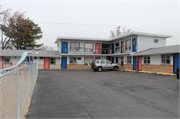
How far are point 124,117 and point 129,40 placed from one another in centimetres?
2117

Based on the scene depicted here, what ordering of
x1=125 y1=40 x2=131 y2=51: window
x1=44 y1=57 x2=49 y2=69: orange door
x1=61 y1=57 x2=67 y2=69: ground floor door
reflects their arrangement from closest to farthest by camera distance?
x1=125 y1=40 x2=131 y2=51: window < x1=44 y1=57 x2=49 y2=69: orange door < x1=61 y1=57 x2=67 y2=69: ground floor door

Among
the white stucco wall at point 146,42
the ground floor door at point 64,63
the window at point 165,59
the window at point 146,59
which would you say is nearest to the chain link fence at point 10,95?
the window at point 165,59

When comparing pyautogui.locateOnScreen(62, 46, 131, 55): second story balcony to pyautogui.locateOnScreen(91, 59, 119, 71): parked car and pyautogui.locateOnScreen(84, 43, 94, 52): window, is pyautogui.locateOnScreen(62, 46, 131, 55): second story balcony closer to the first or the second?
pyautogui.locateOnScreen(84, 43, 94, 52): window

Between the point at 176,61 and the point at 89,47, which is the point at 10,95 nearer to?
the point at 176,61

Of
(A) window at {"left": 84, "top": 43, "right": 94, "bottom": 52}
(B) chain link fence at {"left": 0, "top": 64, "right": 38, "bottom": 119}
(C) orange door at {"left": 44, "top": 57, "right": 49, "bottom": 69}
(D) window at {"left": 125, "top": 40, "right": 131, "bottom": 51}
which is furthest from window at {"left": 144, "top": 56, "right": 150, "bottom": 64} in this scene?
(B) chain link fence at {"left": 0, "top": 64, "right": 38, "bottom": 119}

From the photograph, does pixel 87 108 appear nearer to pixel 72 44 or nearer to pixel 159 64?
pixel 159 64

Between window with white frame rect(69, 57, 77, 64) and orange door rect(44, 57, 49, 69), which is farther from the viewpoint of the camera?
window with white frame rect(69, 57, 77, 64)

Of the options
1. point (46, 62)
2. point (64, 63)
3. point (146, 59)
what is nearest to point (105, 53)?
point (64, 63)

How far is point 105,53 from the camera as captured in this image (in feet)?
98.5

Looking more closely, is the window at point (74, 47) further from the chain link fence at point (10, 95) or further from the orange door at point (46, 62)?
the chain link fence at point (10, 95)

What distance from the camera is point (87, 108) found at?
5.07m

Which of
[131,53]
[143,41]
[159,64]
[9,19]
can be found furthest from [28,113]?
[9,19]

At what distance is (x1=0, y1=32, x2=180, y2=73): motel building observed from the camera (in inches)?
816

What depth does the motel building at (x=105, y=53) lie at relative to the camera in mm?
20734
